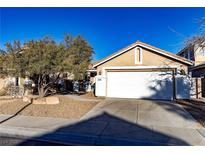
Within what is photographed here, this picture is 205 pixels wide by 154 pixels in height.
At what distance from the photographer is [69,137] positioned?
5.52 metres

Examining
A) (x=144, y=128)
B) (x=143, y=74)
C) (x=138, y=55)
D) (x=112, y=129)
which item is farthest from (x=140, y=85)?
(x=112, y=129)

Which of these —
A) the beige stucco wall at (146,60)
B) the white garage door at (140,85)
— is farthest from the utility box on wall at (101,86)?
the beige stucco wall at (146,60)

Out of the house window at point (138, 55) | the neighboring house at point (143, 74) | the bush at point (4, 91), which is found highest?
the house window at point (138, 55)

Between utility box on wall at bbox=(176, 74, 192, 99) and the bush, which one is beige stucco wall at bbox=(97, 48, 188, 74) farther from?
the bush

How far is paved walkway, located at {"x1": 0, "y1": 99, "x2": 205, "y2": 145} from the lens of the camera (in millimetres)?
5270

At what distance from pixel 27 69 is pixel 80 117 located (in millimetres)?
5459

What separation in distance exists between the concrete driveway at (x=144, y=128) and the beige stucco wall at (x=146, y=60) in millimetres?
5904

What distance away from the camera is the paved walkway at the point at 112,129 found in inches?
207

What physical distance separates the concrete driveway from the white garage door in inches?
197

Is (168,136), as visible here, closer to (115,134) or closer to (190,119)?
(115,134)

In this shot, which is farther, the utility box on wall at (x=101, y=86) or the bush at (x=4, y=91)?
the bush at (x=4, y=91)

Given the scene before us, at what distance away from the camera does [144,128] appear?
6.48m

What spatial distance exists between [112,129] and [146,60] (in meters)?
9.28

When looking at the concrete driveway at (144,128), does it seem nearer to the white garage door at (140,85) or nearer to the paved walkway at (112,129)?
the paved walkway at (112,129)
